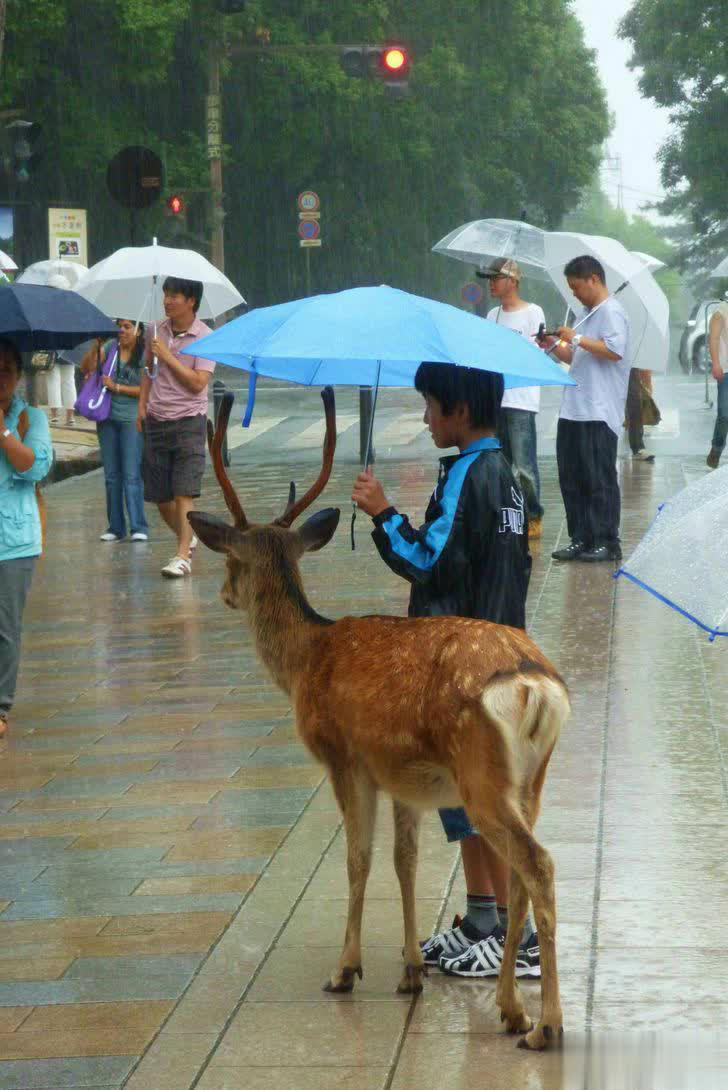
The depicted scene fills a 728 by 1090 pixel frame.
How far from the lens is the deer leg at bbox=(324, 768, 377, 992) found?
4.48 meters

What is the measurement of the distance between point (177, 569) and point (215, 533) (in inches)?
284

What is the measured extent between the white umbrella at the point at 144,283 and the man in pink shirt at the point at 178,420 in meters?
0.54

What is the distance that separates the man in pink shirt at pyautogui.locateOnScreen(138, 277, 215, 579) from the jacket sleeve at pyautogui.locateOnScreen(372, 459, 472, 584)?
7292mm

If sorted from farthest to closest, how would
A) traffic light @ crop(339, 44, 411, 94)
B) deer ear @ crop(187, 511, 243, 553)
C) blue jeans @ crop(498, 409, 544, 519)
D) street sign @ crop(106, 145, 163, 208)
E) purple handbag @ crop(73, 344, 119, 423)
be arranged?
1. traffic light @ crop(339, 44, 411, 94)
2. street sign @ crop(106, 145, 163, 208)
3. purple handbag @ crop(73, 344, 119, 423)
4. blue jeans @ crop(498, 409, 544, 519)
5. deer ear @ crop(187, 511, 243, 553)

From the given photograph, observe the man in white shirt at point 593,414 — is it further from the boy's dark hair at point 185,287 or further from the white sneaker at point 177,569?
the white sneaker at point 177,569

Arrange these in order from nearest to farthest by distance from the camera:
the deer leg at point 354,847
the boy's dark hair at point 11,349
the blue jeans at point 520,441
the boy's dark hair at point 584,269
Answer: the deer leg at point 354,847
the boy's dark hair at point 11,349
the boy's dark hair at point 584,269
the blue jeans at point 520,441

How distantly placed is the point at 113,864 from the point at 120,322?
8403mm

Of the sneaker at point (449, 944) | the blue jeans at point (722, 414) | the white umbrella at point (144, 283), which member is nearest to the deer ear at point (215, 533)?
the sneaker at point (449, 944)

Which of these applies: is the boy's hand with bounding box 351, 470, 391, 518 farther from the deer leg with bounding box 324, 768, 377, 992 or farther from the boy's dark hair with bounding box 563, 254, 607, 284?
the boy's dark hair with bounding box 563, 254, 607, 284

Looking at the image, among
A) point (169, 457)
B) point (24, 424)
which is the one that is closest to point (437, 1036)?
point (24, 424)

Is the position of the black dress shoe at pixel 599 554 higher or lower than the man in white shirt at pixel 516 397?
lower

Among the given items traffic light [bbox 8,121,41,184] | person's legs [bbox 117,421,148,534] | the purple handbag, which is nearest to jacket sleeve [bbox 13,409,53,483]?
the purple handbag

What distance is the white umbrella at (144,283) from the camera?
41.0 ft

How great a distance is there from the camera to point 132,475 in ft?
44.4
